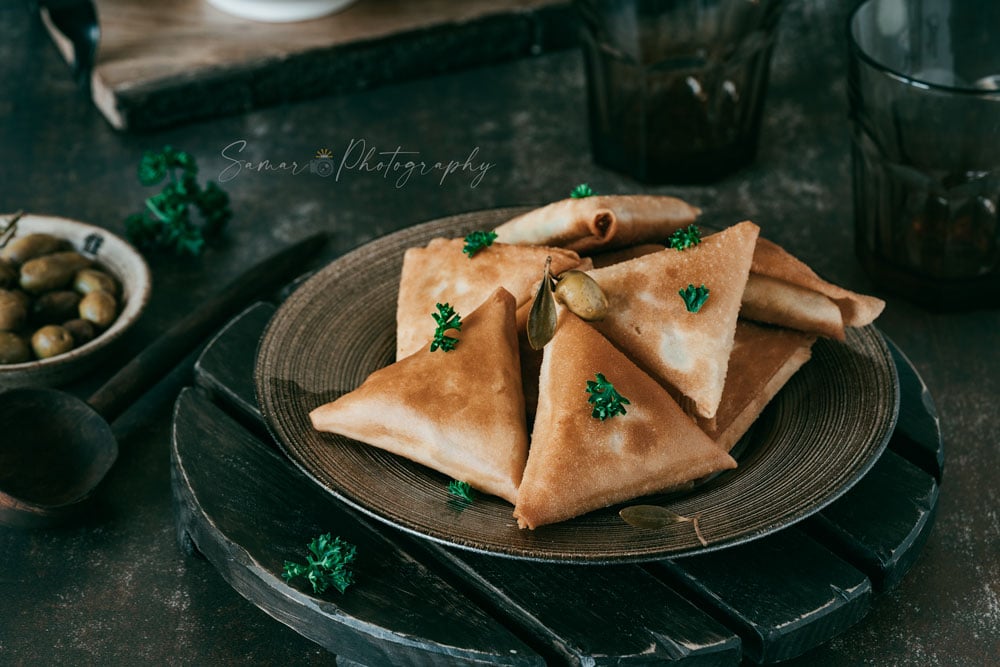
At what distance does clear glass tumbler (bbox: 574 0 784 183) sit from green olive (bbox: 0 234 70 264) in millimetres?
1009

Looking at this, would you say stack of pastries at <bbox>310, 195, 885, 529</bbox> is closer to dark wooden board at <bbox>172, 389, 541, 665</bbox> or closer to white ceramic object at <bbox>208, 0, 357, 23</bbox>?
dark wooden board at <bbox>172, 389, 541, 665</bbox>

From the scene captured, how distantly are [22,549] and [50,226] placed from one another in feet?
1.97

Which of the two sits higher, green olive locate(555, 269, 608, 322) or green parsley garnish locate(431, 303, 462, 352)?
green olive locate(555, 269, 608, 322)

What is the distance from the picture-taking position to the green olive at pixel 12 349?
1667 millimetres

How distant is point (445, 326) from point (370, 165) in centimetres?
105

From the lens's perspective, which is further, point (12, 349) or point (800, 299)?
point (12, 349)

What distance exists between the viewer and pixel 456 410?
1283 millimetres

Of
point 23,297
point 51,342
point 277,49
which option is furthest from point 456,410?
point 277,49

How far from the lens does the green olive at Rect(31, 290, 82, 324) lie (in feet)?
5.77

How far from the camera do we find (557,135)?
95.5 inches

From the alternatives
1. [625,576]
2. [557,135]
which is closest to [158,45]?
[557,135]

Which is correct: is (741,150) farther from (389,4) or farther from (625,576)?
(625,576)

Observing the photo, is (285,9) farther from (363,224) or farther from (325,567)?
(325,567)

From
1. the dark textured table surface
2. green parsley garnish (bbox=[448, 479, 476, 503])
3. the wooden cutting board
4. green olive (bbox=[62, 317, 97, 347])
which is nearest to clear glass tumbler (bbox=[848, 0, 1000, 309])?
the dark textured table surface
